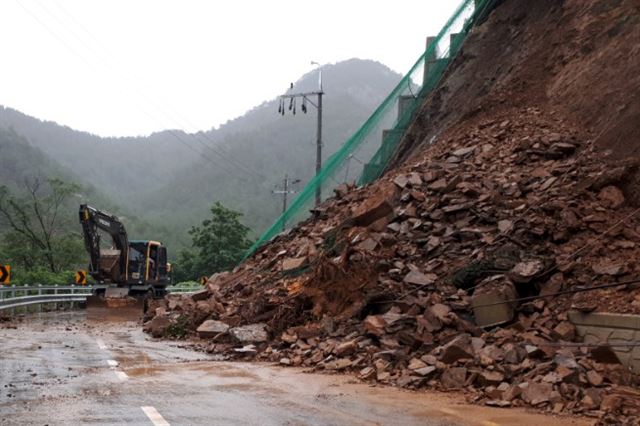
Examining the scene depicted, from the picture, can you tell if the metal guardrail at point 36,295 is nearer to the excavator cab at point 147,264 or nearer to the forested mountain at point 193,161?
the excavator cab at point 147,264

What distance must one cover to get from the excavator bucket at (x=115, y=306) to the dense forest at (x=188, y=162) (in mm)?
73461

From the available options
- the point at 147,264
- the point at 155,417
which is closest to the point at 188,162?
the point at 147,264

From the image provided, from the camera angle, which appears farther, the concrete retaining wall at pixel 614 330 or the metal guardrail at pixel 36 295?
the metal guardrail at pixel 36 295

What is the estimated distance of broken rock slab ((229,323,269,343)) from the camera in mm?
14188

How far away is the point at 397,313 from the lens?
40.1 feet

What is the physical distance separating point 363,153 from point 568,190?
9.89 meters

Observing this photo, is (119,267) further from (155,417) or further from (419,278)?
(155,417)

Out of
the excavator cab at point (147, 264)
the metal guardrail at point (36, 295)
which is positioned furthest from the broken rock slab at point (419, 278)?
the excavator cab at point (147, 264)

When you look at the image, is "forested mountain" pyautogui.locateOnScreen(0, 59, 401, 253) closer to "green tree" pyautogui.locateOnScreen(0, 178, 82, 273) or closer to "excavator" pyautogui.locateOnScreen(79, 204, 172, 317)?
"green tree" pyautogui.locateOnScreen(0, 178, 82, 273)

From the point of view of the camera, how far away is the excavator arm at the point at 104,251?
2895cm

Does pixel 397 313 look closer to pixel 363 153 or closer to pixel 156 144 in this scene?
pixel 363 153

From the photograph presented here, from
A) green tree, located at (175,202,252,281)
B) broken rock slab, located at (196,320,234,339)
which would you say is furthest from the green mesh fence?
green tree, located at (175,202,252,281)

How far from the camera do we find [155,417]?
6.99 metres

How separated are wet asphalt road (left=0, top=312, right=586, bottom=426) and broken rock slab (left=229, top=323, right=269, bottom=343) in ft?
3.62
